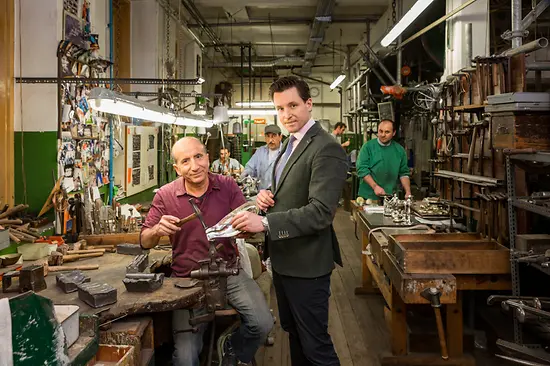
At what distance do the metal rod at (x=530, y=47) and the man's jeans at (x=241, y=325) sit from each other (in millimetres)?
2031

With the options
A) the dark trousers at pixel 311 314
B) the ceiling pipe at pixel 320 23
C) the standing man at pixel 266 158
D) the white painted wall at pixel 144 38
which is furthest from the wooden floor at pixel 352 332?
the ceiling pipe at pixel 320 23

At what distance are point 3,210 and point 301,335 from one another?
2.25m

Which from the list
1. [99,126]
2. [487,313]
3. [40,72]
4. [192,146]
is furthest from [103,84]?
[487,313]

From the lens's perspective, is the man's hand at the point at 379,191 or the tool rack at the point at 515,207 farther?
the man's hand at the point at 379,191

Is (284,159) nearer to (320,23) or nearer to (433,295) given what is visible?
(433,295)

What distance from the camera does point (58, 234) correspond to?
3834mm

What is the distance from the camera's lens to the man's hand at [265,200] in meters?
2.30

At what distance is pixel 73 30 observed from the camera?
4109mm

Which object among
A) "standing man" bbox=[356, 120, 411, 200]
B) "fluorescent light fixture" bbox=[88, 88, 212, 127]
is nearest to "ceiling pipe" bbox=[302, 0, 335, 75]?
"standing man" bbox=[356, 120, 411, 200]

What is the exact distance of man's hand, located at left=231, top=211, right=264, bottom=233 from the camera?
2076 millimetres

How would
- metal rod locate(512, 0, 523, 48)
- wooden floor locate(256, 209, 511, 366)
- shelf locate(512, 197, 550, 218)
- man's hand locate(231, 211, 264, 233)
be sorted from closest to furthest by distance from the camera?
man's hand locate(231, 211, 264, 233) → shelf locate(512, 197, 550, 218) → metal rod locate(512, 0, 523, 48) → wooden floor locate(256, 209, 511, 366)

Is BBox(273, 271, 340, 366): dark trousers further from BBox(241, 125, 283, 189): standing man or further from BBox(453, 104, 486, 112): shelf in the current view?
BBox(241, 125, 283, 189): standing man

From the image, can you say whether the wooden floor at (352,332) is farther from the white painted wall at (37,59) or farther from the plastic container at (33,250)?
the white painted wall at (37,59)

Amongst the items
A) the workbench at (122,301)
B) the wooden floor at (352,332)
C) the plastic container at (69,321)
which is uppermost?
the plastic container at (69,321)
